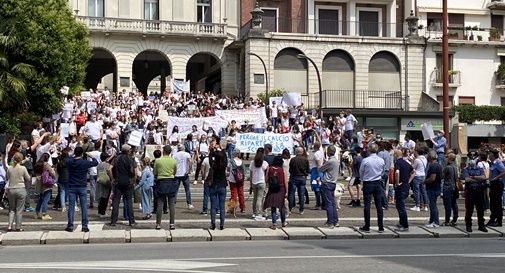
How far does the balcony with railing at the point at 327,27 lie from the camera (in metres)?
48.2

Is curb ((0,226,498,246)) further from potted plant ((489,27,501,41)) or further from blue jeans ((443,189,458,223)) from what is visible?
potted plant ((489,27,501,41))

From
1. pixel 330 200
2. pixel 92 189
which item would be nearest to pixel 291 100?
pixel 92 189

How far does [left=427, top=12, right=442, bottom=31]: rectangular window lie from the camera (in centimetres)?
4917

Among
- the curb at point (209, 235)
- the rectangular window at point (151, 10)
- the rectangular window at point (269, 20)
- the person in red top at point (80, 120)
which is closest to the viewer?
the curb at point (209, 235)

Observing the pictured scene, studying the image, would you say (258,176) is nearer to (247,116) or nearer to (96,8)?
(247,116)

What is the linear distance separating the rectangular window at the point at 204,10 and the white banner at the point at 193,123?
20.5m

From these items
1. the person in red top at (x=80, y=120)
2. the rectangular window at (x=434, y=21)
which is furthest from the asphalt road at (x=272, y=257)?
the rectangular window at (x=434, y=21)

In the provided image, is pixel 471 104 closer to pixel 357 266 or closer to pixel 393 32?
pixel 393 32

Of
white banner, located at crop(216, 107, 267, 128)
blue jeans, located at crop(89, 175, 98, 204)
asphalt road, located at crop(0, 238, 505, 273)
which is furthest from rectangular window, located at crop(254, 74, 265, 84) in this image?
asphalt road, located at crop(0, 238, 505, 273)

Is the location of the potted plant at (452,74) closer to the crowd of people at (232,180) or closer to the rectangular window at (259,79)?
the rectangular window at (259,79)

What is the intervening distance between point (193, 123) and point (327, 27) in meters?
23.0

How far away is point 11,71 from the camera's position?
2550cm

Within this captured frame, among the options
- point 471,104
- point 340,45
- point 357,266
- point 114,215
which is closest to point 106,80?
point 340,45

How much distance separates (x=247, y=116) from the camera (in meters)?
30.2
